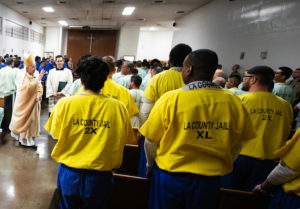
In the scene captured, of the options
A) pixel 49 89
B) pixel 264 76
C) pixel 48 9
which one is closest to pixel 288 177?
pixel 264 76

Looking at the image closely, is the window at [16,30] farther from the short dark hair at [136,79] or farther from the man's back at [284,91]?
the man's back at [284,91]

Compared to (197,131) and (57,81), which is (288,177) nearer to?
(197,131)

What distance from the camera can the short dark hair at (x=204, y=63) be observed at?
116cm

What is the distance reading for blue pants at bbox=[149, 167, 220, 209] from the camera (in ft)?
3.82

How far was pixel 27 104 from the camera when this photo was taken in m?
3.32

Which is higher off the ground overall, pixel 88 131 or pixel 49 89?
pixel 88 131

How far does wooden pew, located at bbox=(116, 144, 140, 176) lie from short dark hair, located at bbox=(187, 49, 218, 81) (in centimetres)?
133

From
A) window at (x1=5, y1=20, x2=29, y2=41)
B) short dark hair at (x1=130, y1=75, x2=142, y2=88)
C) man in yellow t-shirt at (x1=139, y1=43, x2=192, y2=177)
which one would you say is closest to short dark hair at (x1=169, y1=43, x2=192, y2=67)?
man in yellow t-shirt at (x1=139, y1=43, x2=192, y2=177)

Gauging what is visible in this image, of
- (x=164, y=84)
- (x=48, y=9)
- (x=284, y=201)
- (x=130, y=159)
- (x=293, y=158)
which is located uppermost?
(x=48, y=9)

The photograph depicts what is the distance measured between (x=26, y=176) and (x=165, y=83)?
2.13 meters

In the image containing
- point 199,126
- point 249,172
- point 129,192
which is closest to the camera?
point 199,126

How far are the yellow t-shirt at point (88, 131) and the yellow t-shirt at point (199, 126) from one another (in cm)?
31

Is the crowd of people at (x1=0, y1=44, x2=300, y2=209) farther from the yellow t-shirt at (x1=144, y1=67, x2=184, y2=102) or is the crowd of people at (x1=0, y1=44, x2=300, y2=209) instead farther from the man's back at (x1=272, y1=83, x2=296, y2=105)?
the man's back at (x1=272, y1=83, x2=296, y2=105)

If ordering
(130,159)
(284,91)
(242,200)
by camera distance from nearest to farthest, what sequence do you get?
(242,200) < (130,159) < (284,91)
